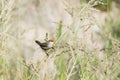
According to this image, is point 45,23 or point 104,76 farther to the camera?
point 45,23

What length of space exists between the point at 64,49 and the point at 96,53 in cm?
22

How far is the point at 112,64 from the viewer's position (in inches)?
92.1

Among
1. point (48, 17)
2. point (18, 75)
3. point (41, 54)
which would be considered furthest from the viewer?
point (48, 17)

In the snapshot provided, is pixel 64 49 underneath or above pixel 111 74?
above

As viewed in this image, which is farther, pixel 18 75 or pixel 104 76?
pixel 18 75

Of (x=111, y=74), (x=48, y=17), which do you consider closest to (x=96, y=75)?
(x=111, y=74)

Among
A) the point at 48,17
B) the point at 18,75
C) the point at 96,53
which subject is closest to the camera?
the point at 96,53

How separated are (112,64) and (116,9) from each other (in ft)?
11.9

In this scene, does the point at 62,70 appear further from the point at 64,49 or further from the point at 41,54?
the point at 64,49

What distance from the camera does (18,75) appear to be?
260 cm

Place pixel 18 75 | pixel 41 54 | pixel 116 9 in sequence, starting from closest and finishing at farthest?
pixel 18 75, pixel 41 54, pixel 116 9

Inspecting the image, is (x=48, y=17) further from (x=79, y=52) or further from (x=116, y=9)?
(x=79, y=52)

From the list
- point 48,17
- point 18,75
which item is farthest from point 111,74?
point 48,17

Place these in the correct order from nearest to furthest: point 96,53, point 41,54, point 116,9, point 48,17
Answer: point 96,53
point 41,54
point 48,17
point 116,9
